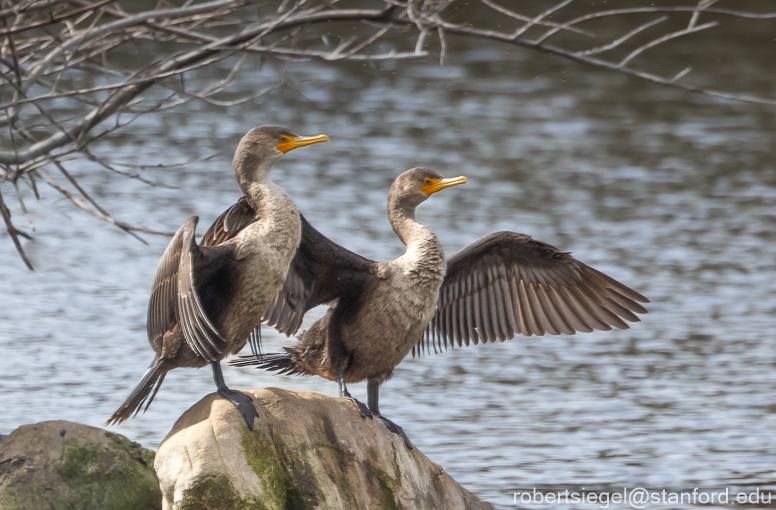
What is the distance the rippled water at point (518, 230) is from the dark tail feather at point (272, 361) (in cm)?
88

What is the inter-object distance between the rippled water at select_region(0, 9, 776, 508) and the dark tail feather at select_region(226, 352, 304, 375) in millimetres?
878

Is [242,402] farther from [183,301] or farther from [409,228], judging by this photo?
[409,228]

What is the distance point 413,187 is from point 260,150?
2.74 feet

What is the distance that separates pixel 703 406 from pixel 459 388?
1.58m

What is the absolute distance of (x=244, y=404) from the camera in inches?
177

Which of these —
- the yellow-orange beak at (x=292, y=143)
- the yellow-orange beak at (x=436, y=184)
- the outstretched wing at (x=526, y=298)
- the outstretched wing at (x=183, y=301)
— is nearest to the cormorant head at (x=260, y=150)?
the yellow-orange beak at (x=292, y=143)

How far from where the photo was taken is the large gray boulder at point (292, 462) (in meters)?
4.32

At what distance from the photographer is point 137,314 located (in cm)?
857

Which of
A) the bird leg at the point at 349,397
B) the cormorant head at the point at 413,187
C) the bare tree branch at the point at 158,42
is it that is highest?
the bare tree branch at the point at 158,42

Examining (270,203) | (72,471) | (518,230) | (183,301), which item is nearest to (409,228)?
(270,203)

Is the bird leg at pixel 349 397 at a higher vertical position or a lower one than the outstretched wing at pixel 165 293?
lower

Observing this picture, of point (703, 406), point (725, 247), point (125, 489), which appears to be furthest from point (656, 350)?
point (125, 489)

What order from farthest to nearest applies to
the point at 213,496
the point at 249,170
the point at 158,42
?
1. the point at 249,170
2. the point at 158,42
3. the point at 213,496

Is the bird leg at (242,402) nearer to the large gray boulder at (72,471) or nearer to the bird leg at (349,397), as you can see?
the bird leg at (349,397)
